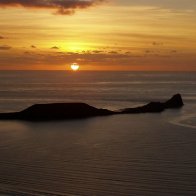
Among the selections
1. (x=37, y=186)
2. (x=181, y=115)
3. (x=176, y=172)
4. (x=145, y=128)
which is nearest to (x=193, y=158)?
(x=176, y=172)

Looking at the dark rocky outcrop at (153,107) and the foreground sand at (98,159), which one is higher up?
the dark rocky outcrop at (153,107)

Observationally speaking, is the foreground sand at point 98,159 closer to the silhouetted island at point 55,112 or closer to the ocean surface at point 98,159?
the ocean surface at point 98,159

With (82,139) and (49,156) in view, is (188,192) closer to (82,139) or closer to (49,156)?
(49,156)

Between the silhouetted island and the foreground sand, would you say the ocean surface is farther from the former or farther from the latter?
the silhouetted island

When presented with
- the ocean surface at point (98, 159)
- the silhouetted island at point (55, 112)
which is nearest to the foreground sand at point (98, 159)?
the ocean surface at point (98, 159)

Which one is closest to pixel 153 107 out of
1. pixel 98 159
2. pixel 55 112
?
pixel 55 112

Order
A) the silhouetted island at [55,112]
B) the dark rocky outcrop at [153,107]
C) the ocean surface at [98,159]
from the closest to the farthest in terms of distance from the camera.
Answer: the ocean surface at [98,159]
the silhouetted island at [55,112]
the dark rocky outcrop at [153,107]

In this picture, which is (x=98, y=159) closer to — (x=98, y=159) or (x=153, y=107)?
(x=98, y=159)

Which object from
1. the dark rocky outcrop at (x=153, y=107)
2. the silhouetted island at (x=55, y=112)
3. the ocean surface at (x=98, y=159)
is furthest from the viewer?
the dark rocky outcrop at (x=153, y=107)
